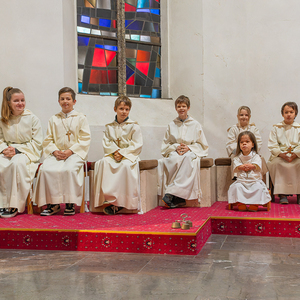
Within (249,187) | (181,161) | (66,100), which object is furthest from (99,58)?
(249,187)

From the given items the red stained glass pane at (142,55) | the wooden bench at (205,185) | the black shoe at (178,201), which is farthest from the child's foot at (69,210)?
the red stained glass pane at (142,55)

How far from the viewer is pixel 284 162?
6332mm

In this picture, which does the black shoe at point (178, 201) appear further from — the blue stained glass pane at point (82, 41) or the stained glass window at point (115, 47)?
the blue stained glass pane at point (82, 41)

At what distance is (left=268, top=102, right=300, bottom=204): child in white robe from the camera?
623cm

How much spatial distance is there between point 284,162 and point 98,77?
13.7 feet

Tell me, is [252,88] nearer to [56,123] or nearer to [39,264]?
[56,123]

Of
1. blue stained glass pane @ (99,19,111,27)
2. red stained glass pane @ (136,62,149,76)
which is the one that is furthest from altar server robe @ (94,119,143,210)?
blue stained glass pane @ (99,19,111,27)

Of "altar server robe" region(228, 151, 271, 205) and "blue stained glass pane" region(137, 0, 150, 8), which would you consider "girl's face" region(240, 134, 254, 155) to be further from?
"blue stained glass pane" region(137, 0, 150, 8)

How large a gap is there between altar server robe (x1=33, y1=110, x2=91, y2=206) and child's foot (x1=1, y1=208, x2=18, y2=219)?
11.6 inches

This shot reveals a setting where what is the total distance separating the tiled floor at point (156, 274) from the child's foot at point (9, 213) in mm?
1124

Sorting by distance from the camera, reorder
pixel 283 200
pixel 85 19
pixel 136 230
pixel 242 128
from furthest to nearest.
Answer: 1. pixel 85 19
2. pixel 242 128
3. pixel 283 200
4. pixel 136 230

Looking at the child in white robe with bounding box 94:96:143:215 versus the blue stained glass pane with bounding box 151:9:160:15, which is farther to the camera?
the blue stained glass pane with bounding box 151:9:160:15

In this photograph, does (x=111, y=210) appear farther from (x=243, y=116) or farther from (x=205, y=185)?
(x=243, y=116)

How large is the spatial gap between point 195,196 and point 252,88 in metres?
3.45
